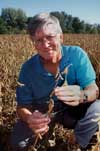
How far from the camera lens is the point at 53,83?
271cm

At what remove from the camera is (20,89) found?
9.00ft

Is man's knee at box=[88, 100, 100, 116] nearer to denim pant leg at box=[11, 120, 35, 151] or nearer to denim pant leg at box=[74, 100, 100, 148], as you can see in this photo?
denim pant leg at box=[74, 100, 100, 148]

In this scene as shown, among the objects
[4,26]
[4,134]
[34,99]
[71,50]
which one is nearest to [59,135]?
[4,134]

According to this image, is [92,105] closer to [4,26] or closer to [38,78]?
[38,78]

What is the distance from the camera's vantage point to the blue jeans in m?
2.69

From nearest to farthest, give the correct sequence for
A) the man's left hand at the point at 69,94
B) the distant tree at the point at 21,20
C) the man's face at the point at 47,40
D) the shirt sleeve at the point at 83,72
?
the man's left hand at the point at 69,94, the man's face at the point at 47,40, the shirt sleeve at the point at 83,72, the distant tree at the point at 21,20

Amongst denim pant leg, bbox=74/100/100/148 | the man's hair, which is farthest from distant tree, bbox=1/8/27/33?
the man's hair

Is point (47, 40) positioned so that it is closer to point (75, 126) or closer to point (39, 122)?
point (39, 122)

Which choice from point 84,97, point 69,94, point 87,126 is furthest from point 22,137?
point 69,94

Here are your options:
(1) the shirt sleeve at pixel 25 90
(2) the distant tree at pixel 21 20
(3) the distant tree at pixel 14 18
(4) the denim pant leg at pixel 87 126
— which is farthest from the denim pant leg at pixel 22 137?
(3) the distant tree at pixel 14 18

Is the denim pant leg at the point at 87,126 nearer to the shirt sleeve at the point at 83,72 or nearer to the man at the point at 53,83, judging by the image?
the man at the point at 53,83

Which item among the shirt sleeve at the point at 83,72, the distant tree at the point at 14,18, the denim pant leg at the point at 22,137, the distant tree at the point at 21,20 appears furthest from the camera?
the distant tree at the point at 14,18

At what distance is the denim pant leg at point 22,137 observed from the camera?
110 inches

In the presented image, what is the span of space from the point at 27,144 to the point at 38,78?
1.49 ft
